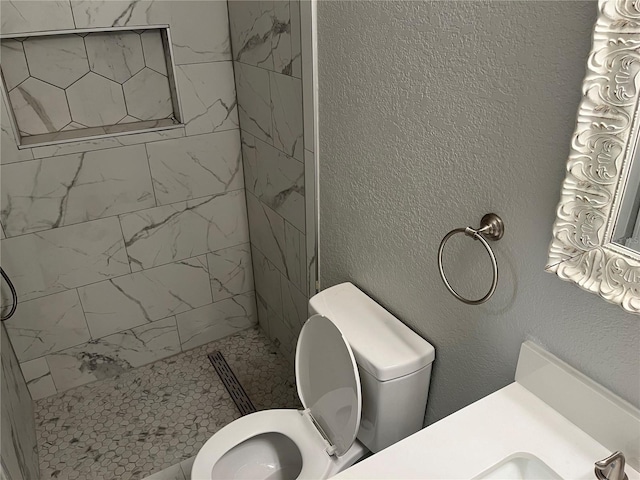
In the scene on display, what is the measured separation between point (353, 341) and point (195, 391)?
1243 mm

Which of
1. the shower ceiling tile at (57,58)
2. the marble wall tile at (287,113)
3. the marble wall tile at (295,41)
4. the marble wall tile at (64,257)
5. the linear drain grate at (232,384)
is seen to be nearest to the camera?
the marble wall tile at (295,41)

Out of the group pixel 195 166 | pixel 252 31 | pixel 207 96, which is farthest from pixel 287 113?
pixel 195 166

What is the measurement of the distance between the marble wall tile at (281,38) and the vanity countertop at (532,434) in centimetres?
115

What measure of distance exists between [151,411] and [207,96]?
1.34 metres

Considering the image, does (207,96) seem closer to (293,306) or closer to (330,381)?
(293,306)

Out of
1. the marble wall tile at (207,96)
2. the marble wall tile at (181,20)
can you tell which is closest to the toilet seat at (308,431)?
the marble wall tile at (207,96)

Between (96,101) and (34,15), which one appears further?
(96,101)

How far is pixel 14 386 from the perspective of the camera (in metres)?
1.87

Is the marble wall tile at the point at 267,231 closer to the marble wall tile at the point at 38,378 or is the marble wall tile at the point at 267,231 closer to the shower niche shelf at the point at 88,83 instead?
the shower niche shelf at the point at 88,83

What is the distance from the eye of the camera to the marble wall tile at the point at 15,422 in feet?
4.85

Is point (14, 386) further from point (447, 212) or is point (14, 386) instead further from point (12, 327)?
point (447, 212)

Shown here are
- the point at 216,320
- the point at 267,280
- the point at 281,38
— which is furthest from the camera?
the point at 216,320

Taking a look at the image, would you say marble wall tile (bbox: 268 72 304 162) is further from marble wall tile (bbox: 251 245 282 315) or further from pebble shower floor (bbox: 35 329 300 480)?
pebble shower floor (bbox: 35 329 300 480)

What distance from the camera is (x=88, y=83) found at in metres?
2.03
